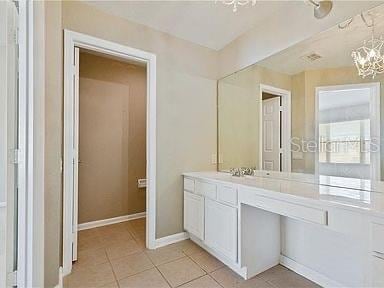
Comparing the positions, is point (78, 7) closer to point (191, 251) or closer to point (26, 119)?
point (26, 119)

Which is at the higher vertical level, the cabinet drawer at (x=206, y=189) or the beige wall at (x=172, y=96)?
the beige wall at (x=172, y=96)

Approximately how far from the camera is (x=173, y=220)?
2514mm

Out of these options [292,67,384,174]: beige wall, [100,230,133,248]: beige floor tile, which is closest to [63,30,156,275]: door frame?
[100,230,133,248]: beige floor tile

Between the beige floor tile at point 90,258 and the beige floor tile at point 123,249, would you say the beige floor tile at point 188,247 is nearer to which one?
the beige floor tile at point 123,249

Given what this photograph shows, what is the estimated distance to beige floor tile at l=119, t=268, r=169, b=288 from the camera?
5.57 feet

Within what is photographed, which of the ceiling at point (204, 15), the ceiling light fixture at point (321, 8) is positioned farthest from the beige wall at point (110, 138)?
the ceiling light fixture at point (321, 8)

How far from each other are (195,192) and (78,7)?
219cm

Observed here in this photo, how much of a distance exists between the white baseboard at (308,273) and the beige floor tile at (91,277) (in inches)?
62.0

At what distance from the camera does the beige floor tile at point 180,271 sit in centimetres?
178

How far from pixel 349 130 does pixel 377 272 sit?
3.25ft

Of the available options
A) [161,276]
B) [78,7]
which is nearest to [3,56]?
[78,7]

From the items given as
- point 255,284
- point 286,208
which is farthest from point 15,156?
point 255,284

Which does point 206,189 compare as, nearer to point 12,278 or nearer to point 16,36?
point 12,278

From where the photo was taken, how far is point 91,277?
1.80 m
